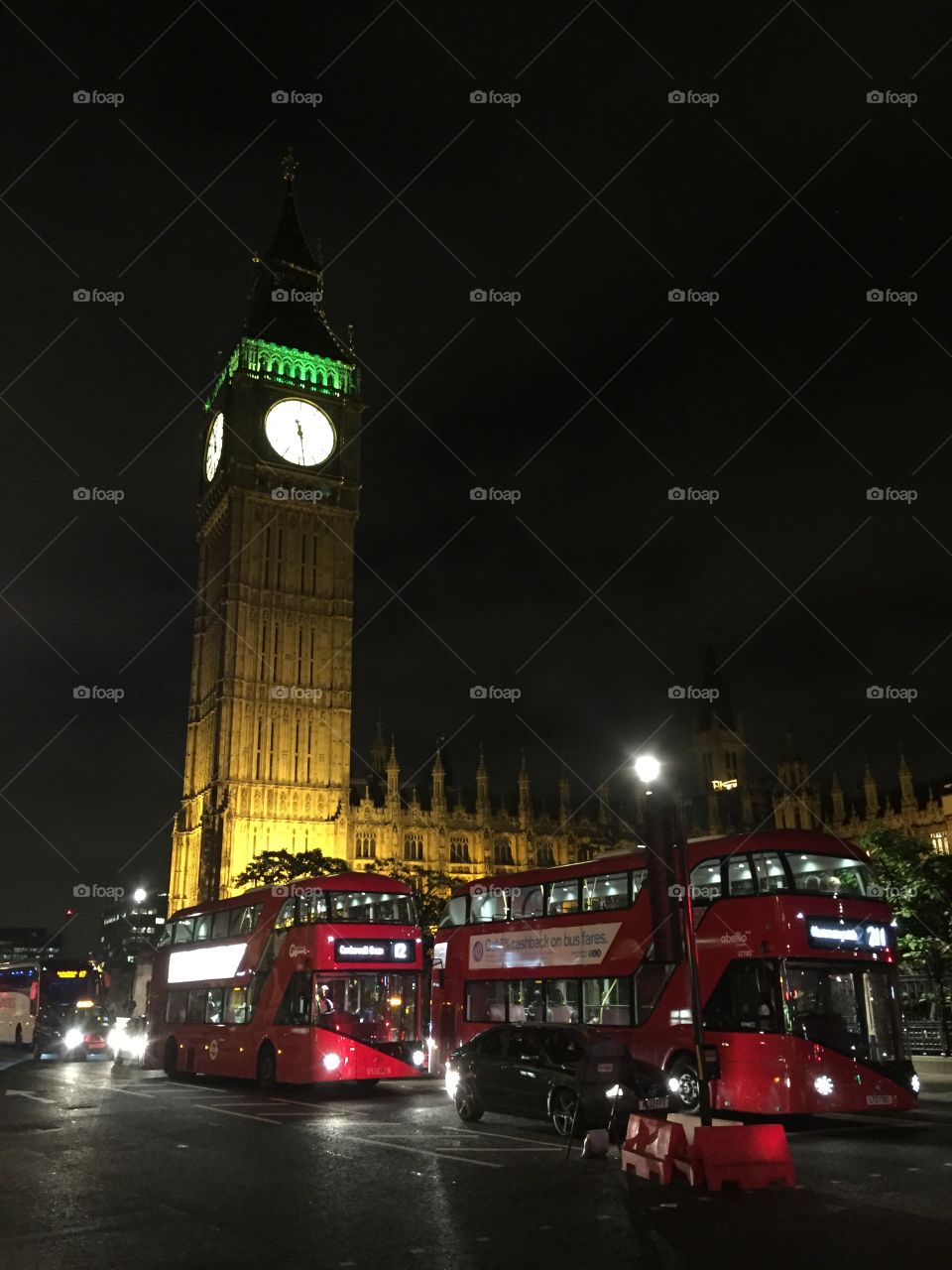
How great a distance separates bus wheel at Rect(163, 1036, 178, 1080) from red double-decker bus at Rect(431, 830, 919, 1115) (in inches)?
401

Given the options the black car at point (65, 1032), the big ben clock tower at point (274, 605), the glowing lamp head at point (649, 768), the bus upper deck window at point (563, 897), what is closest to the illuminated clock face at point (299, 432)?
the big ben clock tower at point (274, 605)

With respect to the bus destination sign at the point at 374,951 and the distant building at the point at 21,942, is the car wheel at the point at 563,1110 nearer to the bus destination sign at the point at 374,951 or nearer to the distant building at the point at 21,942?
the bus destination sign at the point at 374,951

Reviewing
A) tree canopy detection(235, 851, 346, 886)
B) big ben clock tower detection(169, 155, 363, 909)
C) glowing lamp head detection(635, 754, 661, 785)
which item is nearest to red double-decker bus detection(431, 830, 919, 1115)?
glowing lamp head detection(635, 754, 661, 785)

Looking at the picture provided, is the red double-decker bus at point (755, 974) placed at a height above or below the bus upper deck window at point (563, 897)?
below

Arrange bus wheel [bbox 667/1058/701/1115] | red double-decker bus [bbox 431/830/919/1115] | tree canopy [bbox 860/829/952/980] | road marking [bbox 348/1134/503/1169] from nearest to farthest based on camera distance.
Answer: road marking [bbox 348/1134/503/1169]
red double-decker bus [bbox 431/830/919/1115]
bus wheel [bbox 667/1058/701/1115]
tree canopy [bbox 860/829/952/980]

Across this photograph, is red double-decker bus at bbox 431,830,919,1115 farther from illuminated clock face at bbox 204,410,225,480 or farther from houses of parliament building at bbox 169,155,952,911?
illuminated clock face at bbox 204,410,225,480

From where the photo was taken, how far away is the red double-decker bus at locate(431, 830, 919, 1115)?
47.6 feet

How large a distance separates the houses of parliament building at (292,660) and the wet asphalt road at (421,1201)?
181ft

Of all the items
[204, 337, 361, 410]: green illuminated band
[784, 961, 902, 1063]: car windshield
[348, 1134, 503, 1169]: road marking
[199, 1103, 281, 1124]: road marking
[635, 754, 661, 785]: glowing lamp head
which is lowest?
[199, 1103, 281, 1124]: road marking

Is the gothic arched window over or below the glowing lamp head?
over

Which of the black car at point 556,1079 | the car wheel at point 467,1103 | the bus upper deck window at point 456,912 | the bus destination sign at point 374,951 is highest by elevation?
the bus upper deck window at point 456,912

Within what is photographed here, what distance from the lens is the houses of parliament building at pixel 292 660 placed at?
2827 inches

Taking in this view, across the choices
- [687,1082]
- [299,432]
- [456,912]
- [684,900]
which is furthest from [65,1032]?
[299,432]

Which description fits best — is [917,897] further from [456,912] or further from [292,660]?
[292,660]
